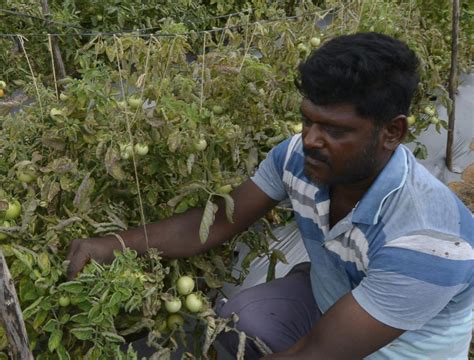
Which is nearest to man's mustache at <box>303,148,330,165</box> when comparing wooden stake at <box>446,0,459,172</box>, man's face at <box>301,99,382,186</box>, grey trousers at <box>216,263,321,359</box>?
man's face at <box>301,99,382,186</box>

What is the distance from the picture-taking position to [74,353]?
140 cm

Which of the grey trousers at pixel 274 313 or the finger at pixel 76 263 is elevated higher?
the finger at pixel 76 263

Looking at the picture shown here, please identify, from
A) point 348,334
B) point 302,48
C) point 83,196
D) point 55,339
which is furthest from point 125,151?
point 302,48

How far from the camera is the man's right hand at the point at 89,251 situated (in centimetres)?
134

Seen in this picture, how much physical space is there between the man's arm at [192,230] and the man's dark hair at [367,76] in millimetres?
441

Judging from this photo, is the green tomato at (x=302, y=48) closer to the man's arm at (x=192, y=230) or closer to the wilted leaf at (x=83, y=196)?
the man's arm at (x=192, y=230)

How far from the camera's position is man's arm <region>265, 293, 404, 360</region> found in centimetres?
120

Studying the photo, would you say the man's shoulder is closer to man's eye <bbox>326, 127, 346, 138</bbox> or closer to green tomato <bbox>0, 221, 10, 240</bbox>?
man's eye <bbox>326, 127, 346, 138</bbox>

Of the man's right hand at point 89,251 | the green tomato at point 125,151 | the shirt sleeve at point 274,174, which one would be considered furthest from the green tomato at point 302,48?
the man's right hand at point 89,251

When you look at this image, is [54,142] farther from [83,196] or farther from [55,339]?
[55,339]

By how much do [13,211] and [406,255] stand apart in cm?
88

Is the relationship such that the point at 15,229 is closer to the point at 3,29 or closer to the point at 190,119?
the point at 190,119

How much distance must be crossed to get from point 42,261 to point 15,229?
0.35ft

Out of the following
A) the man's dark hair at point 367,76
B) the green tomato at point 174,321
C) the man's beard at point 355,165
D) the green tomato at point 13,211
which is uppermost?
the man's dark hair at point 367,76
